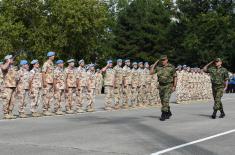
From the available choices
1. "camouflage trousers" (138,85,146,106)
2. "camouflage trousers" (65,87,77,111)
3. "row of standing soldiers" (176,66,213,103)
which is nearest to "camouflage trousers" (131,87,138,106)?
"camouflage trousers" (138,85,146,106)

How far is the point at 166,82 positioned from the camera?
16.1m

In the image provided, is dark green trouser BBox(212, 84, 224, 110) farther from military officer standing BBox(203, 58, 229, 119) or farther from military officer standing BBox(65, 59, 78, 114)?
military officer standing BBox(65, 59, 78, 114)

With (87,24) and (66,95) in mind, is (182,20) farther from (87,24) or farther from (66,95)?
(66,95)

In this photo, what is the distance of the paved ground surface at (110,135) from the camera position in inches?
397

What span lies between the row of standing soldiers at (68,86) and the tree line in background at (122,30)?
2855cm

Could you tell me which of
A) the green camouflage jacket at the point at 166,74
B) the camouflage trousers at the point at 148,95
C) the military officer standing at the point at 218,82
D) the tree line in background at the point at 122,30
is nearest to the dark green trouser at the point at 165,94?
the green camouflage jacket at the point at 166,74

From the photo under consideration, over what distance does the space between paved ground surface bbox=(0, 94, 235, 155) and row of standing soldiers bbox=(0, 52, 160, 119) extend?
1129mm

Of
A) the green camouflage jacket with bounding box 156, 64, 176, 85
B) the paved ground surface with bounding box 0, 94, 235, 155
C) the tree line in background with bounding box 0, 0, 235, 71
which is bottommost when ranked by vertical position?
the paved ground surface with bounding box 0, 94, 235, 155

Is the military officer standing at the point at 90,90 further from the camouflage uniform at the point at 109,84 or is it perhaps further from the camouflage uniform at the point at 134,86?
the camouflage uniform at the point at 134,86

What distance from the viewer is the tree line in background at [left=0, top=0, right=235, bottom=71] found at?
53.3 meters

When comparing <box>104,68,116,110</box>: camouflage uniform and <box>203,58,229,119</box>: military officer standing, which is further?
<box>104,68,116,110</box>: camouflage uniform

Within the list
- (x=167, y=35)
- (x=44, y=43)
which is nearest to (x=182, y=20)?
(x=167, y=35)

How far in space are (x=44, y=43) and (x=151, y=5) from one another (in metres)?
25.5

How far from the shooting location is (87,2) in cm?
5503
